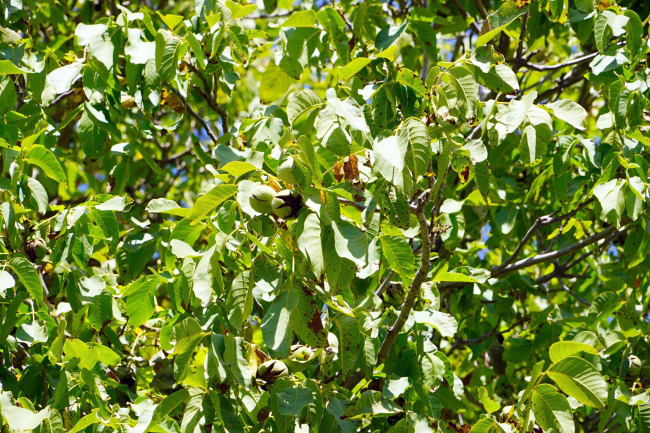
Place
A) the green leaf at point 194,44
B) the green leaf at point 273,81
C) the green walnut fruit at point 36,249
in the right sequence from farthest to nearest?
the green leaf at point 273,81 < the green walnut fruit at point 36,249 < the green leaf at point 194,44

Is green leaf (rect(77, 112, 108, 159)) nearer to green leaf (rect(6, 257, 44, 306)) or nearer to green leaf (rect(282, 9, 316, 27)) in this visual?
green leaf (rect(6, 257, 44, 306))

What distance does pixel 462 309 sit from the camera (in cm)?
275

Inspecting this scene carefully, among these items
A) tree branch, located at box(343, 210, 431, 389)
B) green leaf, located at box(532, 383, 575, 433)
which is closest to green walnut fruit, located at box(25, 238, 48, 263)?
tree branch, located at box(343, 210, 431, 389)

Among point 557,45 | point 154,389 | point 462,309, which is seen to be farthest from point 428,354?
point 557,45

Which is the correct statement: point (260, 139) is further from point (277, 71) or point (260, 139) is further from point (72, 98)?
point (72, 98)

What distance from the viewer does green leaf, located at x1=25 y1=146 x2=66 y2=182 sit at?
7.20 feet

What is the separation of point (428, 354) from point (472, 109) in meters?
0.98

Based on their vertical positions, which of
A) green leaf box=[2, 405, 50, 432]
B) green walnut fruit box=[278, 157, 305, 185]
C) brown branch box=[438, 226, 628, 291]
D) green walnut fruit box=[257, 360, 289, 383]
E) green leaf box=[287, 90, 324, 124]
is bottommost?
brown branch box=[438, 226, 628, 291]

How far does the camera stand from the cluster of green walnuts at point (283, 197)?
1458mm

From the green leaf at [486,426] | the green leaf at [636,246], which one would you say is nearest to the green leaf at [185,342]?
the green leaf at [486,426]

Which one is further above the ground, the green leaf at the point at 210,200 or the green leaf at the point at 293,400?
the green leaf at the point at 210,200

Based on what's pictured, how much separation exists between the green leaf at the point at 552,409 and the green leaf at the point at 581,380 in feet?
0.11

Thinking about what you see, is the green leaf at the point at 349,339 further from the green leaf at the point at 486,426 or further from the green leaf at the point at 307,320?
the green leaf at the point at 486,426

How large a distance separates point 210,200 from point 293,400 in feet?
1.81
